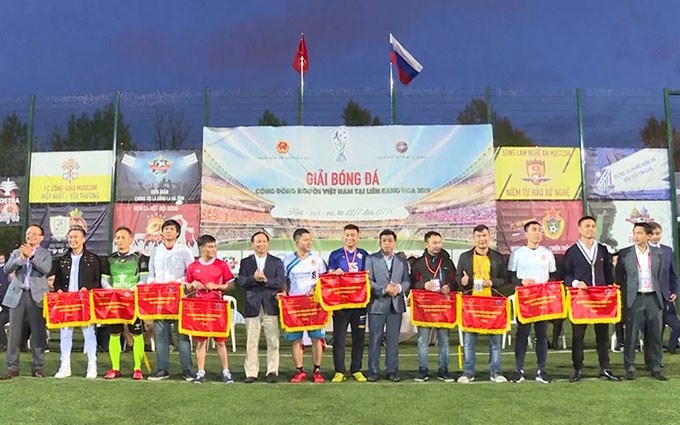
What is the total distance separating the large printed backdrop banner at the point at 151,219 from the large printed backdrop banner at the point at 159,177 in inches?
7.0

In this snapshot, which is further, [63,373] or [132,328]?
[132,328]

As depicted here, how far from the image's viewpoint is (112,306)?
289 inches

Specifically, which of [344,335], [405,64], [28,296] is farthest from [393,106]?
[28,296]

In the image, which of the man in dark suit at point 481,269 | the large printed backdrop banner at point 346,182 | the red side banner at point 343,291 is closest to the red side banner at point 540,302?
the man in dark suit at point 481,269

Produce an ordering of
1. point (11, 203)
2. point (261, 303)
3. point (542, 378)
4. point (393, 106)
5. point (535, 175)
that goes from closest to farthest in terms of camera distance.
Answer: point (542, 378) < point (261, 303) < point (535, 175) < point (393, 106) < point (11, 203)

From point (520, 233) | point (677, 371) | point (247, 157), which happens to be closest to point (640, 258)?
point (677, 371)

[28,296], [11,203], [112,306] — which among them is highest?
[11,203]

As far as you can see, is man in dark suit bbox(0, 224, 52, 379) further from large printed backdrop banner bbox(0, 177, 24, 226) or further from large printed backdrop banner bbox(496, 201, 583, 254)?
large printed backdrop banner bbox(496, 201, 583, 254)

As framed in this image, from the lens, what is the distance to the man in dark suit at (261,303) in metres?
7.15

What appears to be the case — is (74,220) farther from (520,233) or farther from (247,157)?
(520,233)

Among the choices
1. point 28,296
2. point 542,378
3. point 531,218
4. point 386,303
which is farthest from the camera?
point 531,218

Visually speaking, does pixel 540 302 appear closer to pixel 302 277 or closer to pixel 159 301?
pixel 302 277

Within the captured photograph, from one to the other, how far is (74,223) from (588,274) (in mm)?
11089

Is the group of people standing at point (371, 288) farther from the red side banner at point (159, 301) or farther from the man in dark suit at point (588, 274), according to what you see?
the red side banner at point (159, 301)
